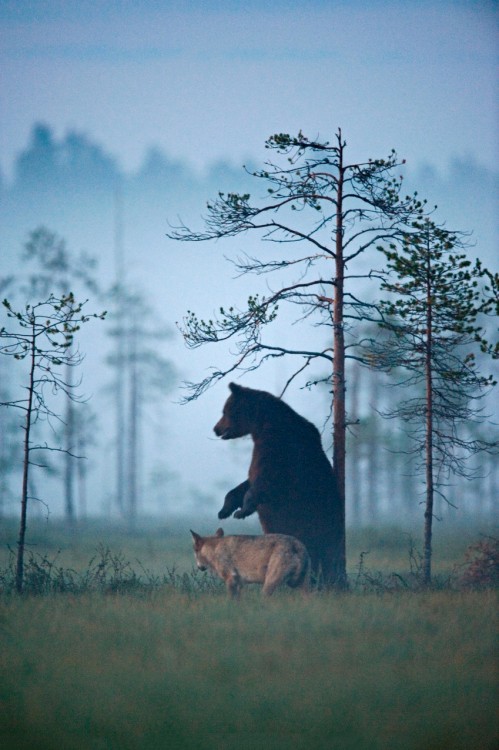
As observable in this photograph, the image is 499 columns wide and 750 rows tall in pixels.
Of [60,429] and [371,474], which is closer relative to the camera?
[60,429]

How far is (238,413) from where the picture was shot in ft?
47.7

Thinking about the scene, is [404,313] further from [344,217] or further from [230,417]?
[230,417]

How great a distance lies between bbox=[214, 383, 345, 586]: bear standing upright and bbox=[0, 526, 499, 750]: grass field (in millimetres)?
1371

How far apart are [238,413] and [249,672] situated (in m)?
6.27

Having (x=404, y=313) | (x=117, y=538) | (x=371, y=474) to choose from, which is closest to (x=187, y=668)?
(x=404, y=313)

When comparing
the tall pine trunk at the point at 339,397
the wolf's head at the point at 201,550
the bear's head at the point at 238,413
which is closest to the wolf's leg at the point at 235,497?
the wolf's head at the point at 201,550

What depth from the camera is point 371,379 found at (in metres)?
47.5

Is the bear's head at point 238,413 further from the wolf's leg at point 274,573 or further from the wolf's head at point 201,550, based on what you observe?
the wolf's leg at point 274,573

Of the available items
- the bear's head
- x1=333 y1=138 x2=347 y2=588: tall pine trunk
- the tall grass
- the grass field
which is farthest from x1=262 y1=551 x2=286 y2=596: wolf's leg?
the bear's head

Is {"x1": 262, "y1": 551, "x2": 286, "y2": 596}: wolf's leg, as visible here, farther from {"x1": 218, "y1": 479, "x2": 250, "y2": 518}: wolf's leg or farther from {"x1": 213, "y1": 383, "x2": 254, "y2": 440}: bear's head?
A: {"x1": 213, "y1": 383, "x2": 254, "y2": 440}: bear's head

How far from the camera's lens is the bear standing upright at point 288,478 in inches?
562

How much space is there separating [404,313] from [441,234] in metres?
1.73

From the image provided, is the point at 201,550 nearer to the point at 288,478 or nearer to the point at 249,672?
the point at 288,478

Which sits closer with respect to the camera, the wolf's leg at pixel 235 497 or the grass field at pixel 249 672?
the grass field at pixel 249 672
